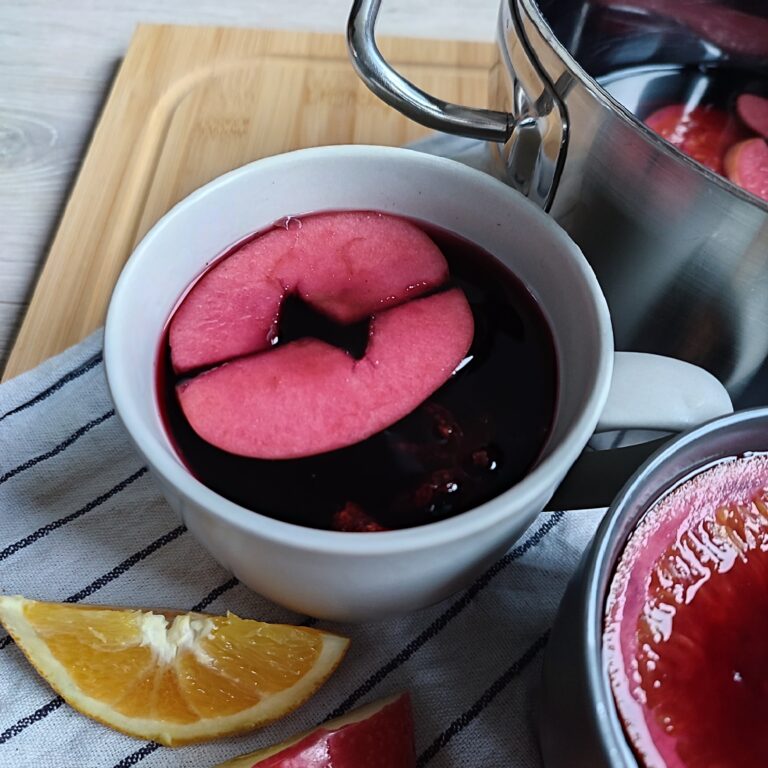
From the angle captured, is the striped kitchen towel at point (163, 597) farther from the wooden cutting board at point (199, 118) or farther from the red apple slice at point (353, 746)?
the wooden cutting board at point (199, 118)

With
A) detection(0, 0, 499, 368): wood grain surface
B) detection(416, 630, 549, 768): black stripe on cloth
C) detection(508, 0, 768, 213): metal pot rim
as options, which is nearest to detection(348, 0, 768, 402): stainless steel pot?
detection(508, 0, 768, 213): metal pot rim

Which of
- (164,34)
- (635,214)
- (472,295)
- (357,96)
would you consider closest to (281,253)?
(472,295)

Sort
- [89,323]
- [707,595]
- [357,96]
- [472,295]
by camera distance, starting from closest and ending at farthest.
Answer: [707,595], [472,295], [89,323], [357,96]

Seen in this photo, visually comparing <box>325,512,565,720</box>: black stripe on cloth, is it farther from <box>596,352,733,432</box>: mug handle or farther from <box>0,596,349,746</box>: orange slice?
<box>596,352,733,432</box>: mug handle

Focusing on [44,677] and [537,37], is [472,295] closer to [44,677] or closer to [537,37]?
A: [537,37]

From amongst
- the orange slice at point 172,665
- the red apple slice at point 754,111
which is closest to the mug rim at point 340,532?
the orange slice at point 172,665

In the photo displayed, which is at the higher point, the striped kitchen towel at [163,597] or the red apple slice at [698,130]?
the red apple slice at [698,130]

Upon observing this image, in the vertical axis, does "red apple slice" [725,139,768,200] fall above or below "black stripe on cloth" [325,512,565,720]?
above
